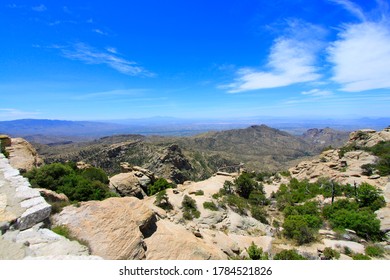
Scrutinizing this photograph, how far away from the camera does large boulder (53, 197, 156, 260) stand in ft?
25.1

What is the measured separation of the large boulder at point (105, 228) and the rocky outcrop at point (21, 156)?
1294cm

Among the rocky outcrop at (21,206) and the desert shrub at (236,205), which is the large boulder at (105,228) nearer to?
the rocky outcrop at (21,206)

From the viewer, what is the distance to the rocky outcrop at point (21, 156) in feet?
62.5

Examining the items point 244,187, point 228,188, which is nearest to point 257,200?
point 244,187

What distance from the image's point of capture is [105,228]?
834 cm

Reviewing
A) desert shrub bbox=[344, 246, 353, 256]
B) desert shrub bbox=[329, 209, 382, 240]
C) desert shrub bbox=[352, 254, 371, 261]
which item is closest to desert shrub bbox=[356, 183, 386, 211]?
desert shrub bbox=[329, 209, 382, 240]

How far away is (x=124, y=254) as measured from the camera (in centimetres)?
783

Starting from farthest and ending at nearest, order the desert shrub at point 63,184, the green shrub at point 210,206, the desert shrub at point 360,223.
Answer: the green shrub at point 210,206
the desert shrub at point 360,223
the desert shrub at point 63,184

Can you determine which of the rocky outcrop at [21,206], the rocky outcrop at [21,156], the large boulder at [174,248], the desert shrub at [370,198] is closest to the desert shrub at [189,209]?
the large boulder at [174,248]

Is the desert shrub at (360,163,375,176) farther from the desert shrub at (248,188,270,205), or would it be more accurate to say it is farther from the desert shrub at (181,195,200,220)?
the desert shrub at (181,195,200,220)

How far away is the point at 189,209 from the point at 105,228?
15.8 metres

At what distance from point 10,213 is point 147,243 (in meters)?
5.08

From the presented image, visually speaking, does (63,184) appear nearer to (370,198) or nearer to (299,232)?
(299,232)

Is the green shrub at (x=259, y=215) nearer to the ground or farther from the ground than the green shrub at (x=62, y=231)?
nearer to the ground
